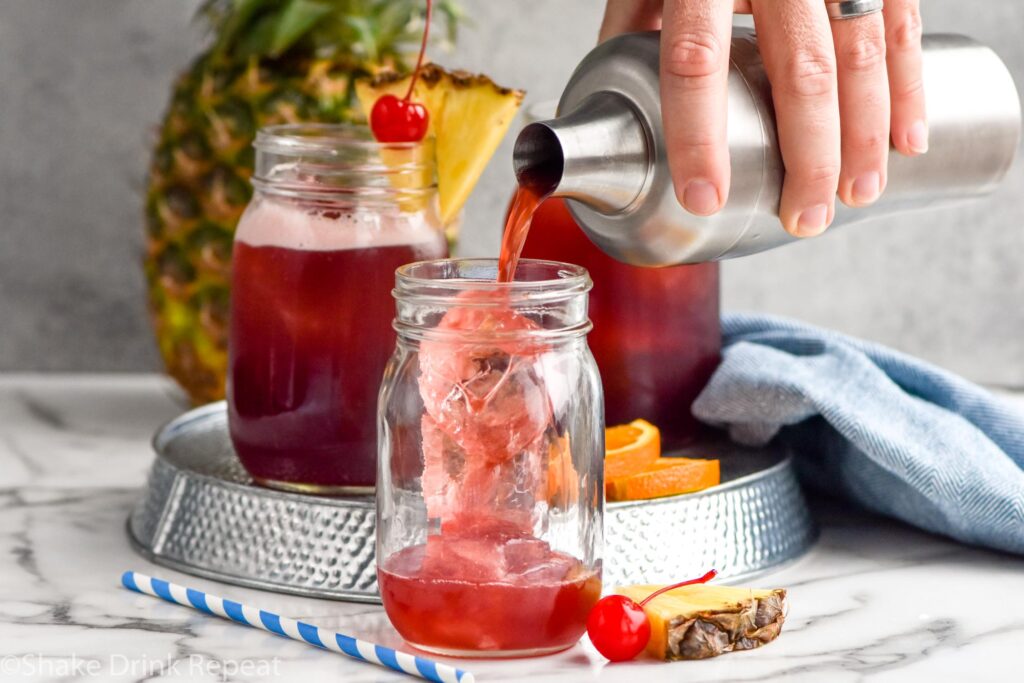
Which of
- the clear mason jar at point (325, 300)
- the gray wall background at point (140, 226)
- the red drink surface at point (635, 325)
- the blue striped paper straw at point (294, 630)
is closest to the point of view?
the blue striped paper straw at point (294, 630)

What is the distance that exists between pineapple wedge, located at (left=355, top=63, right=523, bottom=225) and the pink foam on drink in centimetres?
6

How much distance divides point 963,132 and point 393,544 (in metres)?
0.55

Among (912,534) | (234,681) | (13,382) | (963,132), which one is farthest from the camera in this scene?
(13,382)

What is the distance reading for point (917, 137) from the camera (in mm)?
1019

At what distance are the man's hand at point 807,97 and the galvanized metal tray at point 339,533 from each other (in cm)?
26

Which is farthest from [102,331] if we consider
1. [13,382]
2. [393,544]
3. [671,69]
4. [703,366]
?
[671,69]

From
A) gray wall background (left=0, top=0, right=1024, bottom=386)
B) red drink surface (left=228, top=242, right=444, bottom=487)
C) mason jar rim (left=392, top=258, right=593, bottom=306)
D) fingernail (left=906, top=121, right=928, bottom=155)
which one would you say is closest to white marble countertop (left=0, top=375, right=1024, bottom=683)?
red drink surface (left=228, top=242, right=444, bottom=487)

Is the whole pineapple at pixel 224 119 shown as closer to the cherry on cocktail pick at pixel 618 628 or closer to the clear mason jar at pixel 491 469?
the clear mason jar at pixel 491 469

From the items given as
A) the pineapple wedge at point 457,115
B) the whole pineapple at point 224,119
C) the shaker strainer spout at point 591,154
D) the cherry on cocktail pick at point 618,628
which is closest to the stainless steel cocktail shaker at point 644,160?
the shaker strainer spout at point 591,154

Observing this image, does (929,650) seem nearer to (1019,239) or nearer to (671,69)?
(671,69)

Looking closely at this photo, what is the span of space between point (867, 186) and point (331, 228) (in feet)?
1.38

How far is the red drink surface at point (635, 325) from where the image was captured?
1.30m

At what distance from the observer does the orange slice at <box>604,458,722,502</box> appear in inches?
43.5

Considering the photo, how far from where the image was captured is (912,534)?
1266 millimetres
